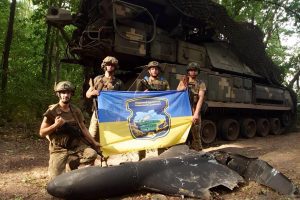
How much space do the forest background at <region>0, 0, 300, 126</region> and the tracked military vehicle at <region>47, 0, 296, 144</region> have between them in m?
2.16

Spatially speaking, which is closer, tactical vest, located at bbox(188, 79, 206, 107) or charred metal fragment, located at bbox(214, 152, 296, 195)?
charred metal fragment, located at bbox(214, 152, 296, 195)

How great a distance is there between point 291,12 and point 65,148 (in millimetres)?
15583

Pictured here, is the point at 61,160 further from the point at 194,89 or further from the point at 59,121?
the point at 194,89

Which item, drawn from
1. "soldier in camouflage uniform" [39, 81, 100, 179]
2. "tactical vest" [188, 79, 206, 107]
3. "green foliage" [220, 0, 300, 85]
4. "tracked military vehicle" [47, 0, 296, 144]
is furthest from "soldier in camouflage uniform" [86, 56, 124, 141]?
"green foliage" [220, 0, 300, 85]

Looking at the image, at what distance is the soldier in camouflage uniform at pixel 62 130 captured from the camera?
17.3ft

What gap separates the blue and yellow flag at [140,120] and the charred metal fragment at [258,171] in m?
0.98

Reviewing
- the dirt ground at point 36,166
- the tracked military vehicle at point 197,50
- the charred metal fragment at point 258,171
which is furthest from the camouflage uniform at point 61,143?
the tracked military vehicle at point 197,50

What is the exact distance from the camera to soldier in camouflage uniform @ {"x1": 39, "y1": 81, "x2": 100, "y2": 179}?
17.3 feet

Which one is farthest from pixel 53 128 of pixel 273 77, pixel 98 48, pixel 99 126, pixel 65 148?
pixel 273 77

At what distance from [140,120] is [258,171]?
2.17 meters

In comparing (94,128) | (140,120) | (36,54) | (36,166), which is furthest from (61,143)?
(36,54)

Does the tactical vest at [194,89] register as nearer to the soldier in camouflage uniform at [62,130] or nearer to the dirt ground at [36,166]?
the dirt ground at [36,166]

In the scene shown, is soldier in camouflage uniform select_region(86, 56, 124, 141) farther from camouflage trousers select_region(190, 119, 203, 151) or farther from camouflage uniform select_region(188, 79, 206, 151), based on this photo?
camouflage trousers select_region(190, 119, 203, 151)

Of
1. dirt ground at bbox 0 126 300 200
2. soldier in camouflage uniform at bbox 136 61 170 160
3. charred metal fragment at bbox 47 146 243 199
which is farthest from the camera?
soldier in camouflage uniform at bbox 136 61 170 160
